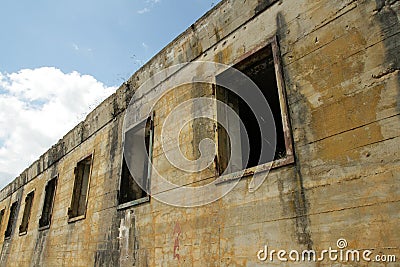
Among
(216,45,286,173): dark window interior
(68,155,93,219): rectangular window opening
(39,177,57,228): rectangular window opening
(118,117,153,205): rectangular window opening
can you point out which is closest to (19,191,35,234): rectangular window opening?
(39,177,57,228): rectangular window opening

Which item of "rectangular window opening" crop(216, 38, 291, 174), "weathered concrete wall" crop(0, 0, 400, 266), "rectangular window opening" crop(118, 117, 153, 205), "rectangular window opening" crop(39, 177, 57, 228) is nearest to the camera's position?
"weathered concrete wall" crop(0, 0, 400, 266)

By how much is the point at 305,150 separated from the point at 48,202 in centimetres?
976

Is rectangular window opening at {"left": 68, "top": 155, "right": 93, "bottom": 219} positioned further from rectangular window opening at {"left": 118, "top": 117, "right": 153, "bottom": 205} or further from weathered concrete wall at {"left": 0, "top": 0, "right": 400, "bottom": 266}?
weathered concrete wall at {"left": 0, "top": 0, "right": 400, "bottom": 266}

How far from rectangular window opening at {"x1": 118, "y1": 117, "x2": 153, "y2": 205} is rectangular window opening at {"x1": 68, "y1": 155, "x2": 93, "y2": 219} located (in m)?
1.92

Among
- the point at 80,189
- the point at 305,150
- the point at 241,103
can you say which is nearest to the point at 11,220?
the point at 80,189

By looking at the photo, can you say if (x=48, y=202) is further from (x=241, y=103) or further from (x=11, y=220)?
(x=241, y=103)

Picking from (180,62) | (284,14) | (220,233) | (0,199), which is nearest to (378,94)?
(284,14)

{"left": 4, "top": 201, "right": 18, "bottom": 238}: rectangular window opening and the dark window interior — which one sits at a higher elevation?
the dark window interior

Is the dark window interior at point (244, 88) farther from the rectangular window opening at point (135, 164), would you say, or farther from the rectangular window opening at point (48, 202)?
the rectangular window opening at point (48, 202)

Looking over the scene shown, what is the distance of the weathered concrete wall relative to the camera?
2.95m

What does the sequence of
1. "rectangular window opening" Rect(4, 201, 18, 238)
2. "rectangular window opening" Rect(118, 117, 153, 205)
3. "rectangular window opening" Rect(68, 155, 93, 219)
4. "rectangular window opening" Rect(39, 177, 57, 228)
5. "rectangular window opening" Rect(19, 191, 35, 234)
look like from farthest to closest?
"rectangular window opening" Rect(4, 201, 18, 238), "rectangular window opening" Rect(19, 191, 35, 234), "rectangular window opening" Rect(39, 177, 57, 228), "rectangular window opening" Rect(68, 155, 93, 219), "rectangular window opening" Rect(118, 117, 153, 205)

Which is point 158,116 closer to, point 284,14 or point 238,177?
Result: point 238,177

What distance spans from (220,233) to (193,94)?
2.47 meters

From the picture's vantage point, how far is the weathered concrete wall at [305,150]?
2.95 m
